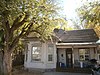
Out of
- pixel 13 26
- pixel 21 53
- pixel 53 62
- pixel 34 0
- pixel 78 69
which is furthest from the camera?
pixel 21 53

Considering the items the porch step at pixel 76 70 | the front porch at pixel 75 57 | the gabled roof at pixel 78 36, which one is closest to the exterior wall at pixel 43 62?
the front porch at pixel 75 57

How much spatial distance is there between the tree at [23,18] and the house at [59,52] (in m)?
6.80

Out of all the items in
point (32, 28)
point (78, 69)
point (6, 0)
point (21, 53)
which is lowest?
point (78, 69)

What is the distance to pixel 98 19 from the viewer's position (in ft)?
52.8

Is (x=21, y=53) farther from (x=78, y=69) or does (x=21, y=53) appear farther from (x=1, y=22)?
(x=1, y=22)

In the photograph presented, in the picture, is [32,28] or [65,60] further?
[65,60]

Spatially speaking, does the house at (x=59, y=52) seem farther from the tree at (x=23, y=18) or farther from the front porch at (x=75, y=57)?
the tree at (x=23, y=18)

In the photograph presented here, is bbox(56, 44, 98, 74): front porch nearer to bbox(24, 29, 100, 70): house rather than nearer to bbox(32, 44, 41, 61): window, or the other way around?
bbox(24, 29, 100, 70): house

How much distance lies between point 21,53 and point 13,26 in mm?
13876

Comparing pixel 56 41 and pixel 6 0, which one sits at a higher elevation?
pixel 6 0

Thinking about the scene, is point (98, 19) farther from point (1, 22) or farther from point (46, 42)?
point (46, 42)

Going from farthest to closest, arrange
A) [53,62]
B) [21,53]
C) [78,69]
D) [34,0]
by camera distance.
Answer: [21,53] → [53,62] → [78,69] → [34,0]

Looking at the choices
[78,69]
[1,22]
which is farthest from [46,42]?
[1,22]

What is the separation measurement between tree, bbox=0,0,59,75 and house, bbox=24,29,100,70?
6.80 m
